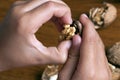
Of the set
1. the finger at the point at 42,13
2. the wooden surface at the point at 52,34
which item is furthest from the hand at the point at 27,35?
the wooden surface at the point at 52,34

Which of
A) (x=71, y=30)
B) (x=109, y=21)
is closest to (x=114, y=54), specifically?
(x=109, y=21)

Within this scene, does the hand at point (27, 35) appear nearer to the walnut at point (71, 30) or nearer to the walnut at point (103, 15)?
the walnut at point (71, 30)

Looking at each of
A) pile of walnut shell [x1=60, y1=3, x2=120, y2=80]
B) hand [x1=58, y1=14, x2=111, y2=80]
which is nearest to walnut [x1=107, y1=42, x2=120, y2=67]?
pile of walnut shell [x1=60, y1=3, x2=120, y2=80]

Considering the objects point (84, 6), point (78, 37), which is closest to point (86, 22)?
point (78, 37)

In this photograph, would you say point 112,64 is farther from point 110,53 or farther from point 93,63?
point 93,63

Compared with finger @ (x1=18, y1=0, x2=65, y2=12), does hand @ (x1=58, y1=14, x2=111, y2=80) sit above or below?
below

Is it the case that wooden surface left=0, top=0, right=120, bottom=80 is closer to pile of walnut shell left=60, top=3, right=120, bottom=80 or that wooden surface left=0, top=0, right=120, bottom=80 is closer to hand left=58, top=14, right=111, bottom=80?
pile of walnut shell left=60, top=3, right=120, bottom=80

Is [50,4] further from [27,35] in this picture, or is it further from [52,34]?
[52,34]
